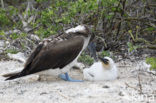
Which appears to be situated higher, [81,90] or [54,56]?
[54,56]

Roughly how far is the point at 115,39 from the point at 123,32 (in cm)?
21

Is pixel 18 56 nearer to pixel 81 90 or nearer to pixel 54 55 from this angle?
pixel 54 55

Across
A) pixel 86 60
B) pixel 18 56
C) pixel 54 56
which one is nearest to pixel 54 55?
pixel 54 56

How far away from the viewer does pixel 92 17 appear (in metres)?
5.56

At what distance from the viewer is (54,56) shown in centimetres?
413

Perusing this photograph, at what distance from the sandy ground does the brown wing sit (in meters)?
0.20

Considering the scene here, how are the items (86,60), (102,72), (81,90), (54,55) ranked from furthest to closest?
(86,60)
(102,72)
(54,55)
(81,90)

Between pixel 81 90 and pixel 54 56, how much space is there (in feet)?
2.25

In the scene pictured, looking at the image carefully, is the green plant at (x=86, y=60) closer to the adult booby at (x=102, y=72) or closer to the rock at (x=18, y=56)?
the adult booby at (x=102, y=72)

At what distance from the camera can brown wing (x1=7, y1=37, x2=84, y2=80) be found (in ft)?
13.4

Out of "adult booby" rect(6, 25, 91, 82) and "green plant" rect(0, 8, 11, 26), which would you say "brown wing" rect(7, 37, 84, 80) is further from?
"green plant" rect(0, 8, 11, 26)

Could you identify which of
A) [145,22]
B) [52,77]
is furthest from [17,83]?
[145,22]

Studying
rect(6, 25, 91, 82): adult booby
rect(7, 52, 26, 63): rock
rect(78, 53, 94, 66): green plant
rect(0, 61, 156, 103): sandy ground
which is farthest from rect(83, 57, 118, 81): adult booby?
rect(7, 52, 26, 63): rock

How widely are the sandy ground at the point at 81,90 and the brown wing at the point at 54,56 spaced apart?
0.66 ft
